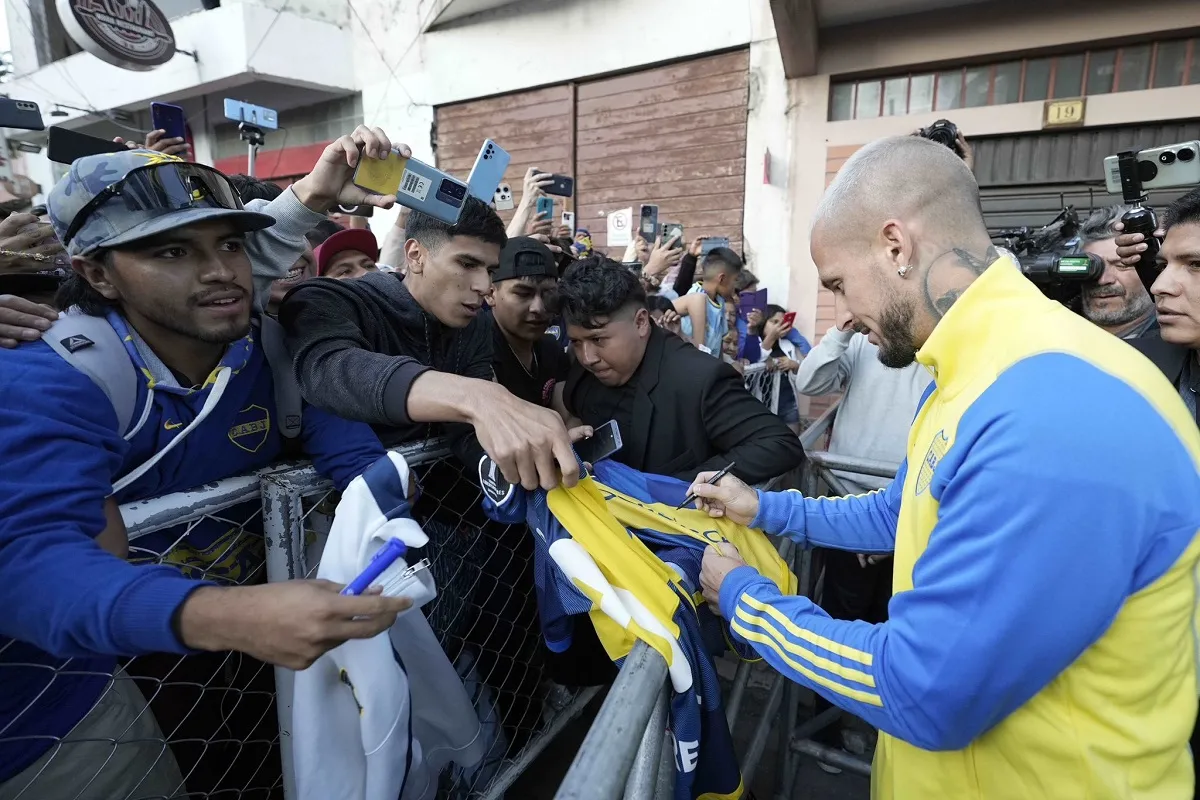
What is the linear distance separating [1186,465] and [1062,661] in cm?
36

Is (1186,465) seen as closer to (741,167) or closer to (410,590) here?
(410,590)

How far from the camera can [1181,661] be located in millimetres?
1038

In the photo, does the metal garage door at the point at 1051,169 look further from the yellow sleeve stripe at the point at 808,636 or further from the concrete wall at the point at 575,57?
the yellow sleeve stripe at the point at 808,636

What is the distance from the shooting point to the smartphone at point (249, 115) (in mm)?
3984

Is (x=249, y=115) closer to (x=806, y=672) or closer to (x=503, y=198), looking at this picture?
(x=503, y=198)

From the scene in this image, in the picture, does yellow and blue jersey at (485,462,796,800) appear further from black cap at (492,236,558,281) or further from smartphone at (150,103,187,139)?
smartphone at (150,103,187,139)

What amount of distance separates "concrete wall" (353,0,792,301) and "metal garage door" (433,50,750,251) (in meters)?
0.16

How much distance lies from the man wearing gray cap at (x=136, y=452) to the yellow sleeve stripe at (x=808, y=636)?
0.74 m

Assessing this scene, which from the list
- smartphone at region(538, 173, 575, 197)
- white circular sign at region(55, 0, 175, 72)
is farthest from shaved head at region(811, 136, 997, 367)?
white circular sign at region(55, 0, 175, 72)

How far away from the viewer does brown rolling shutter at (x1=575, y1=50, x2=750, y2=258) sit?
7094 millimetres

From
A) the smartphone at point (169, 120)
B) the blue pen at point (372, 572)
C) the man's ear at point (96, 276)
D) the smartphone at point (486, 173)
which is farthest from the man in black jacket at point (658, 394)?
the smartphone at point (169, 120)

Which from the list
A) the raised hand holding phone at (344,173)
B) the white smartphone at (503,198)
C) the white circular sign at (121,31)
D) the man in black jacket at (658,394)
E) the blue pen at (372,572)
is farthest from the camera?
the white circular sign at (121,31)

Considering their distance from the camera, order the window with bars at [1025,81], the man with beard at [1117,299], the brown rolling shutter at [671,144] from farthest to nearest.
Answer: the brown rolling shutter at [671,144], the window with bars at [1025,81], the man with beard at [1117,299]

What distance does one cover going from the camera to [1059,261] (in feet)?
8.70
